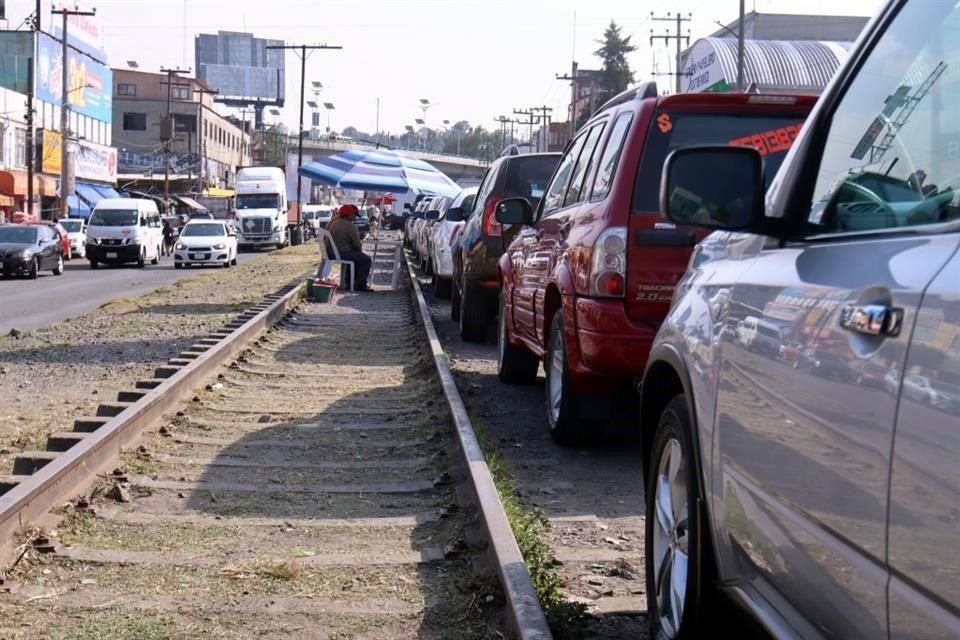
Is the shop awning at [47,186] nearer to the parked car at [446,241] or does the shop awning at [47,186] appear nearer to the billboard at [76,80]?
the billboard at [76,80]

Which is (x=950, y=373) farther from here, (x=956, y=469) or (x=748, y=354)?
(x=748, y=354)

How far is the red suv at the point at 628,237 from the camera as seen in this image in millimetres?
6691

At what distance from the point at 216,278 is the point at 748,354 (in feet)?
90.2

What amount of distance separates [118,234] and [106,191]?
124 feet

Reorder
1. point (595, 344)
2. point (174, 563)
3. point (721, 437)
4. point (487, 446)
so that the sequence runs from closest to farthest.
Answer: point (721, 437) → point (174, 563) → point (595, 344) → point (487, 446)

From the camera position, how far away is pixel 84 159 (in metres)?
70.8

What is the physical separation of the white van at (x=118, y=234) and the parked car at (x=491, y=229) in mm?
27332

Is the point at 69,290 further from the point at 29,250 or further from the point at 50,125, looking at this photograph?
the point at 50,125


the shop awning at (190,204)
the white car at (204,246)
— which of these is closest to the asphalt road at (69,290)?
the white car at (204,246)

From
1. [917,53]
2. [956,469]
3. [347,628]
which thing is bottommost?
[347,628]

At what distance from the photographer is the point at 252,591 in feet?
16.3

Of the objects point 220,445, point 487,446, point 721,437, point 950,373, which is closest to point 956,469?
point 950,373

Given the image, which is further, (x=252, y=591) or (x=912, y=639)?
(x=252, y=591)

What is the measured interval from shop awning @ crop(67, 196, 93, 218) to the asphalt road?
24.1 metres
